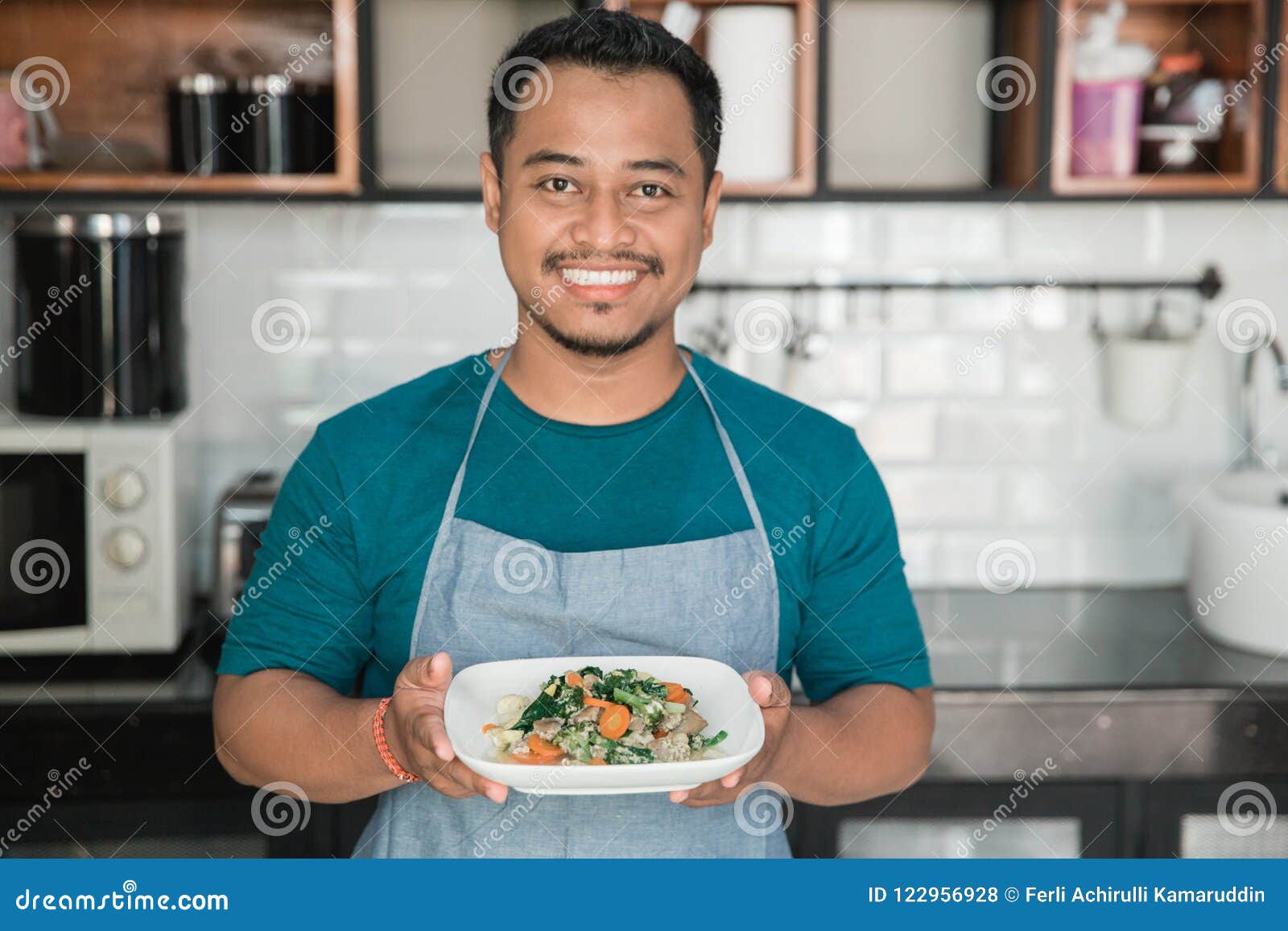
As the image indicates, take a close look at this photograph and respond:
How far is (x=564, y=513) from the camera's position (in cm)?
143

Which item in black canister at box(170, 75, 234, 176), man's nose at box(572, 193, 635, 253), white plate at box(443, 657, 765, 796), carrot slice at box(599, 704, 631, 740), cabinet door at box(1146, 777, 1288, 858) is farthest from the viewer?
black canister at box(170, 75, 234, 176)

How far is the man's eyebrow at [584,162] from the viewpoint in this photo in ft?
4.46

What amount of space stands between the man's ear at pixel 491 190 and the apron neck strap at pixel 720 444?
0.14 metres

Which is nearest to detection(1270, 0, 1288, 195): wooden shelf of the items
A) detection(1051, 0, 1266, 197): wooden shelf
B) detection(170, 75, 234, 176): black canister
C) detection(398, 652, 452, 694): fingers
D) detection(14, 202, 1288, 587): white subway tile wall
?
detection(1051, 0, 1266, 197): wooden shelf

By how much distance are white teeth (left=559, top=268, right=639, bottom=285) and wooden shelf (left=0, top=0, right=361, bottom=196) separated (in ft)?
3.80

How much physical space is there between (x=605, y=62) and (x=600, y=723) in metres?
0.67

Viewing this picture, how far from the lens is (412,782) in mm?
1375

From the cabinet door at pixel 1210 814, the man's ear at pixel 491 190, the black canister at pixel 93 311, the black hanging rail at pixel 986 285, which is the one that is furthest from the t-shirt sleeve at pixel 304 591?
the cabinet door at pixel 1210 814

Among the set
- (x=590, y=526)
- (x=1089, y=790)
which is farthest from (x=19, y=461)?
(x=1089, y=790)

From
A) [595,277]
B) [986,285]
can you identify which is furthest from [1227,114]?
[595,277]

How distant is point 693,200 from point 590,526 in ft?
1.17

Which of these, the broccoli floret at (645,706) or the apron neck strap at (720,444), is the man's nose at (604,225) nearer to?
the apron neck strap at (720,444)

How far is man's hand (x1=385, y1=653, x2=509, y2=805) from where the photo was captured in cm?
115

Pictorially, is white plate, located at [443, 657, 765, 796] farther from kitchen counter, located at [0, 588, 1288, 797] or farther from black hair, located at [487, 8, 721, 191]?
kitchen counter, located at [0, 588, 1288, 797]
